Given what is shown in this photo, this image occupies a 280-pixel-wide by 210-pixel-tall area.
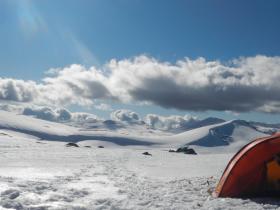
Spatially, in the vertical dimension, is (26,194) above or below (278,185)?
below

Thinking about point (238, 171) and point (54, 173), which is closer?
point (238, 171)

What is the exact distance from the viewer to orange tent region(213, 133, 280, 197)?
40.3 ft

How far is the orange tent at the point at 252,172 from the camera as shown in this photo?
483 inches

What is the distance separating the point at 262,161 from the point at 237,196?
1307 millimetres

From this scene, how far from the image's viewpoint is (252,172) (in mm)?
12383

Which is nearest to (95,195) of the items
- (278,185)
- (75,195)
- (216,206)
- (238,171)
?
(75,195)

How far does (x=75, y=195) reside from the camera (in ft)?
39.9

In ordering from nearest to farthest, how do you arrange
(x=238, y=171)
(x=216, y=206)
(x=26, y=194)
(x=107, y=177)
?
1. (x=216, y=206)
2. (x=26, y=194)
3. (x=238, y=171)
4. (x=107, y=177)

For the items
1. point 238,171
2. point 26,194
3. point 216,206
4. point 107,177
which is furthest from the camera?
point 107,177

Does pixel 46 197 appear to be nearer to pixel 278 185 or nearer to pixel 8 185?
pixel 8 185

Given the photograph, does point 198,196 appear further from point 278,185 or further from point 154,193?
point 278,185

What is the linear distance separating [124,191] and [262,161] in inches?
176

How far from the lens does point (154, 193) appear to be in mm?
12883

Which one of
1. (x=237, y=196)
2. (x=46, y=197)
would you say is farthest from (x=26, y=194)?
(x=237, y=196)
